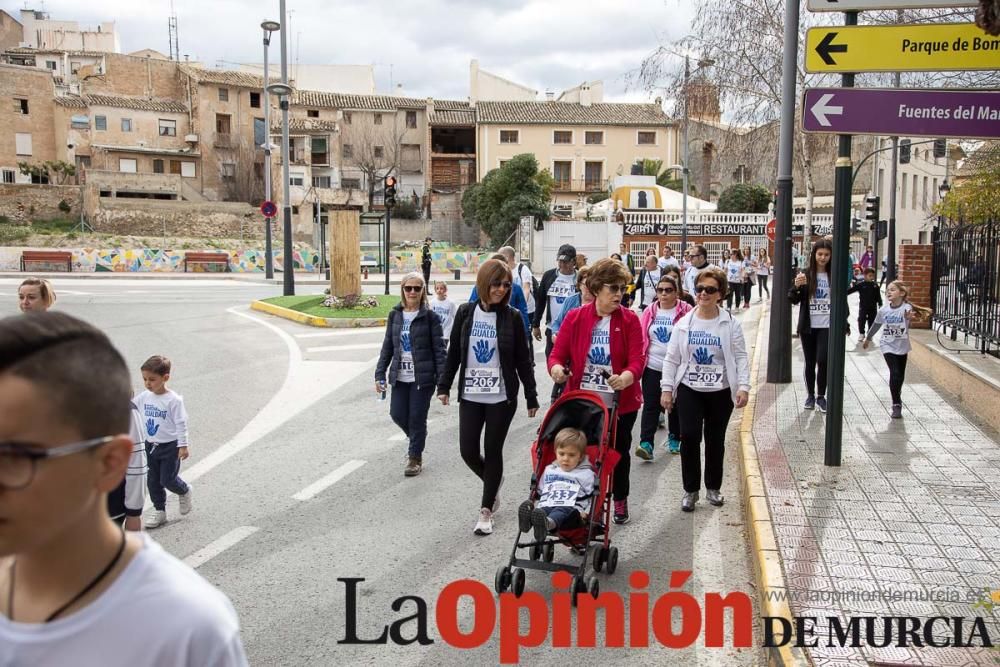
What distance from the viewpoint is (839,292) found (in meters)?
7.26

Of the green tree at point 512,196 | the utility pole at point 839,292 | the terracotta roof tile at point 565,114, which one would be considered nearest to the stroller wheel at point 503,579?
the utility pole at point 839,292

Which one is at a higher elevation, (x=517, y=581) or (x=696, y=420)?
(x=696, y=420)

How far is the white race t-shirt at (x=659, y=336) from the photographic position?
320 inches

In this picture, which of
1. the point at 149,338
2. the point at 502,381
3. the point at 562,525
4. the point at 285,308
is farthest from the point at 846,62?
the point at 285,308

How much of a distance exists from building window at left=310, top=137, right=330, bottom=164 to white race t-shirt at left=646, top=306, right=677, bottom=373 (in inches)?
2272

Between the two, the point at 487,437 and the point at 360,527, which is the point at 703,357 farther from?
the point at 360,527

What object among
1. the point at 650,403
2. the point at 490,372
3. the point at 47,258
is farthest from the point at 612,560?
the point at 47,258

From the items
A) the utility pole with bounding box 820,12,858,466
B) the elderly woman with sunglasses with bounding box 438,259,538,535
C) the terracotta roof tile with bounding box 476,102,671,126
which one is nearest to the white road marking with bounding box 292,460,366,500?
the elderly woman with sunglasses with bounding box 438,259,538,535

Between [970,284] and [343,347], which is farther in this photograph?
[343,347]

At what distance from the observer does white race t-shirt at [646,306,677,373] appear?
812 cm

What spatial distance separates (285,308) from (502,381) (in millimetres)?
15154

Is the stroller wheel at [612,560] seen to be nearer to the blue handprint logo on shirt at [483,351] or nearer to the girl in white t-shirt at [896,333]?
the blue handprint logo on shirt at [483,351]

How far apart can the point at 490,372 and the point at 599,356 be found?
0.78 meters

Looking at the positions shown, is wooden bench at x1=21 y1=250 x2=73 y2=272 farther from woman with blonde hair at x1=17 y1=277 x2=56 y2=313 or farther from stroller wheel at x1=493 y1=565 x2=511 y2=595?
stroller wheel at x1=493 y1=565 x2=511 y2=595
